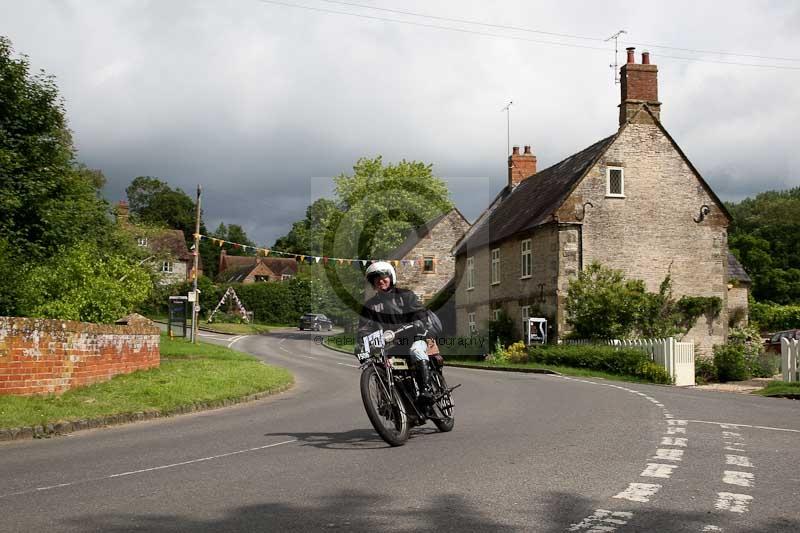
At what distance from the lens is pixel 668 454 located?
7828 millimetres

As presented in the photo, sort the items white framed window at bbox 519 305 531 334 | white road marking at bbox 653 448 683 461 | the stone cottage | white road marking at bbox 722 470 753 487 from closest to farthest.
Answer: white road marking at bbox 722 470 753 487 < white road marking at bbox 653 448 683 461 < the stone cottage < white framed window at bbox 519 305 531 334

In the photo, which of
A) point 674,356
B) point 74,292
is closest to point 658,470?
point 74,292

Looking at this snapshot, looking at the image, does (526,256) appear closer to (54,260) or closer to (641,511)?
(54,260)

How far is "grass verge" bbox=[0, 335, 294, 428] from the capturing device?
1173 cm

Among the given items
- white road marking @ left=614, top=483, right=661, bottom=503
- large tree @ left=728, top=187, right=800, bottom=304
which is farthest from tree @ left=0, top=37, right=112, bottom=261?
large tree @ left=728, top=187, right=800, bottom=304

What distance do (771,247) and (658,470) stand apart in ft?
283

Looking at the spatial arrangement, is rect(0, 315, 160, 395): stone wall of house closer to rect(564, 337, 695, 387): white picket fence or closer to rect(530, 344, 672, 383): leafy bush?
rect(530, 344, 672, 383): leafy bush

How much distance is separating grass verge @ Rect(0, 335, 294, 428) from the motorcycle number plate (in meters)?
5.20

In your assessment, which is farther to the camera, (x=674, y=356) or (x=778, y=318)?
(x=778, y=318)

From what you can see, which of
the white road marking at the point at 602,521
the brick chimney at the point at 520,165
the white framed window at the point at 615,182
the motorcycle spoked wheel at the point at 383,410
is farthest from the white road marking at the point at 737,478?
the brick chimney at the point at 520,165

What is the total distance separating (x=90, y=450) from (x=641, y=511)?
659cm

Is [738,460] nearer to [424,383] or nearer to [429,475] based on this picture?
[429,475]

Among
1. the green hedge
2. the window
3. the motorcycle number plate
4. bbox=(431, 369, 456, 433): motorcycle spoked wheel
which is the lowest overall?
bbox=(431, 369, 456, 433): motorcycle spoked wheel

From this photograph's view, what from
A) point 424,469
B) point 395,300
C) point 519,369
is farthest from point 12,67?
point 424,469
